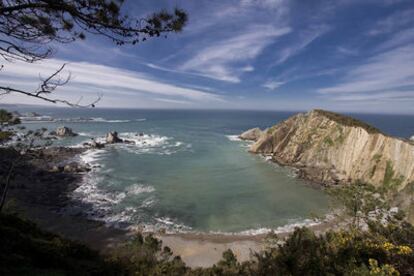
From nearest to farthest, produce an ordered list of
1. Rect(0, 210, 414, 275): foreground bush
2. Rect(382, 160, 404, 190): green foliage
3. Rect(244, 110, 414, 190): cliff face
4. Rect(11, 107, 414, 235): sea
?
Rect(0, 210, 414, 275): foreground bush → Rect(11, 107, 414, 235): sea → Rect(382, 160, 404, 190): green foliage → Rect(244, 110, 414, 190): cliff face

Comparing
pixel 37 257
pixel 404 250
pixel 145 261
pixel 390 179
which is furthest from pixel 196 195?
pixel 390 179

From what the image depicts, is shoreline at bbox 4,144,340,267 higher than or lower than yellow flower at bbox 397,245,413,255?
lower

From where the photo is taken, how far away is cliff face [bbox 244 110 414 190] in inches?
1249

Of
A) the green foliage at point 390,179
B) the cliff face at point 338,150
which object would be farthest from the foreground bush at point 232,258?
the cliff face at point 338,150

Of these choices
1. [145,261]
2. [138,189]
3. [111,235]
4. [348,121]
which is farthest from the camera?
[348,121]

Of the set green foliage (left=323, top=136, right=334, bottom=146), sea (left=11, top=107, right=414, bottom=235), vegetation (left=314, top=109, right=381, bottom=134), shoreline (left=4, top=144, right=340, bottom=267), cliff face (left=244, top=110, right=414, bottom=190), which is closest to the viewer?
shoreline (left=4, top=144, right=340, bottom=267)

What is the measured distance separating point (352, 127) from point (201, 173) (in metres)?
26.6

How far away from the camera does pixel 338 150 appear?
138 ft

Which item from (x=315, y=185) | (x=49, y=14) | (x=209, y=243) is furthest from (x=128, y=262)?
(x=315, y=185)

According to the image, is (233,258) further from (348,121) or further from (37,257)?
(348,121)

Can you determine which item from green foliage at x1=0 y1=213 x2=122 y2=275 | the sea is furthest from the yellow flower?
green foliage at x1=0 y1=213 x2=122 y2=275

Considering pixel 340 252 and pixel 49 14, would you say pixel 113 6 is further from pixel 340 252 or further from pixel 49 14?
pixel 340 252

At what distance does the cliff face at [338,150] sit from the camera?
31.7 meters

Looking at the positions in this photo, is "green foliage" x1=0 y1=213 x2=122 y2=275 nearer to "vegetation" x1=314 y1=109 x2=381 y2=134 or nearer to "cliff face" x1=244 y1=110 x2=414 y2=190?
"cliff face" x1=244 y1=110 x2=414 y2=190
